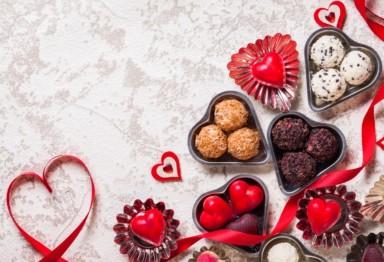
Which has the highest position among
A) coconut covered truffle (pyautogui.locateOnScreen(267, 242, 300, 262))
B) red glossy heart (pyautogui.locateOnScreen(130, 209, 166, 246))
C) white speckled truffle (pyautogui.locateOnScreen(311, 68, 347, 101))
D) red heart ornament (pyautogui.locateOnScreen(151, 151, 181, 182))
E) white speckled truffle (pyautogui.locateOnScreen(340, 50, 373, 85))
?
white speckled truffle (pyautogui.locateOnScreen(340, 50, 373, 85))

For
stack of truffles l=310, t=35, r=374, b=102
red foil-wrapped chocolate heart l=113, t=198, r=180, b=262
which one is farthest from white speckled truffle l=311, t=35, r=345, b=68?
red foil-wrapped chocolate heart l=113, t=198, r=180, b=262

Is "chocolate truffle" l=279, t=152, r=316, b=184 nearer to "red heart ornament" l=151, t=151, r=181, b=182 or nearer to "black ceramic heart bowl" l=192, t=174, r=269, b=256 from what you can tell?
"black ceramic heart bowl" l=192, t=174, r=269, b=256

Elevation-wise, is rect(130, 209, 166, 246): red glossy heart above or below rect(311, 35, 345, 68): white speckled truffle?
below

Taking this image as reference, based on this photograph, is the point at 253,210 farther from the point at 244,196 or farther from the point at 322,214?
the point at 322,214

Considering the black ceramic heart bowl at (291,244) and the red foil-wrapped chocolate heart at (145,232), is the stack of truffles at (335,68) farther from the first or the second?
the red foil-wrapped chocolate heart at (145,232)

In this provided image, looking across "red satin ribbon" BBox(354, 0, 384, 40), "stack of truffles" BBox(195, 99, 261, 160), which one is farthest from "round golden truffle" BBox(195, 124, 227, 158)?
"red satin ribbon" BBox(354, 0, 384, 40)

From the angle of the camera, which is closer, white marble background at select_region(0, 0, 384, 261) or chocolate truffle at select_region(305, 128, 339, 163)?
chocolate truffle at select_region(305, 128, 339, 163)
